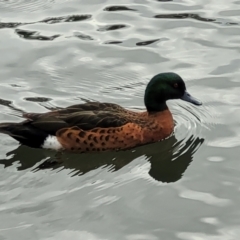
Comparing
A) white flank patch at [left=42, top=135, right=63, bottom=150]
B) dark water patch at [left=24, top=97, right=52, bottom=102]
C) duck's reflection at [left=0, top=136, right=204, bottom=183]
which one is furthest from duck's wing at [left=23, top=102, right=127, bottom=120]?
dark water patch at [left=24, top=97, right=52, bottom=102]

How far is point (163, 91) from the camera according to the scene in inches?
358

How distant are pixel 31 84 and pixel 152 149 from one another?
2.17m

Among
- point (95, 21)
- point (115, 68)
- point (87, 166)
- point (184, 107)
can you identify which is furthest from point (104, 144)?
point (95, 21)

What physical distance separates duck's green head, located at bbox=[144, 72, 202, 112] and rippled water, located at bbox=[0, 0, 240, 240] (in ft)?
1.27

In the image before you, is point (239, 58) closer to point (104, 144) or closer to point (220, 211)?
point (104, 144)

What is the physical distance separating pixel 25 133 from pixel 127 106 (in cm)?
167

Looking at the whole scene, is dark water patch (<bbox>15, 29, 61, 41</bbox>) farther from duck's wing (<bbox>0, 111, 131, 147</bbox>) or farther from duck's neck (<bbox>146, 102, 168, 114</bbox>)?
duck's wing (<bbox>0, 111, 131, 147</bbox>)

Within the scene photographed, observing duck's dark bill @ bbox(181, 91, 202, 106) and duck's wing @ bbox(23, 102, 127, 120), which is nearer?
duck's wing @ bbox(23, 102, 127, 120)

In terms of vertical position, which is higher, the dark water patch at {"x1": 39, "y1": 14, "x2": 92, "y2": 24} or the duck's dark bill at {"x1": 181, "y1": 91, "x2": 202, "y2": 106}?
the dark water patch at {"x1": 39, "y1": 14, "x2": 92, "y2": 24}

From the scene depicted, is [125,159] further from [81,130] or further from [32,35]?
[32,35]

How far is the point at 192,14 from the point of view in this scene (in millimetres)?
12375

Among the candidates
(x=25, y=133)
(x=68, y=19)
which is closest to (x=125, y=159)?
(x=25, y=133)

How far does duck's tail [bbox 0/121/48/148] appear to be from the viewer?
8.61m

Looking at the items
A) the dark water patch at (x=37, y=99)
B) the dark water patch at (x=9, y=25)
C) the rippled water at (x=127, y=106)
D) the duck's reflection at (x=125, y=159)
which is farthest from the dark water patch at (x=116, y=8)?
the duck's reflection at (x=125, y=159)
